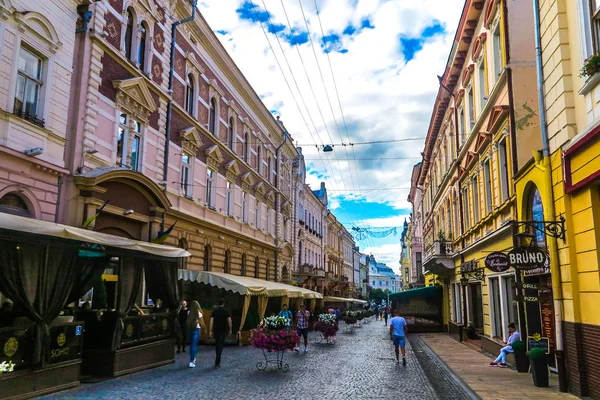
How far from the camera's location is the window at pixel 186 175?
21.8 m

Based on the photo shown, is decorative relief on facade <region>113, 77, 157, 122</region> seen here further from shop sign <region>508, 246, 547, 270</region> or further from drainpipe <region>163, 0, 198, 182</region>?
shop sign <region>508, 246, 547, 270</region>

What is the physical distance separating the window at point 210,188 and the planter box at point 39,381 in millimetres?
14526

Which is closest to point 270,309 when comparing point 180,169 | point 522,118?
point 180,169

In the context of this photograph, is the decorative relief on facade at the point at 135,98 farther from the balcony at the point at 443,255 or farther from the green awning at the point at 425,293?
the green awning at the point at 425,293

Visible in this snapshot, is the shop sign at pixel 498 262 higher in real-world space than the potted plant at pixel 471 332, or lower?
higher

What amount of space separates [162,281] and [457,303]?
16.6 m

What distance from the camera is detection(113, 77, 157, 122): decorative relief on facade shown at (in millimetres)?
16562

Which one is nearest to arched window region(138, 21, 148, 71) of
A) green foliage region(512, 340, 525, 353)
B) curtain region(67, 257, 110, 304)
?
curtain region(67, 257, 110, 304)

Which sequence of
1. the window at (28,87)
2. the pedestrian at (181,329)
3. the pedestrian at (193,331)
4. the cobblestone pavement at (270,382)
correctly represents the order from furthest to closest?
1. the pedestrian at (181,329)
2. the pedestrian at (193,331)
3. the window at (28,87)
4. the cobblestone pavement at (270,382)

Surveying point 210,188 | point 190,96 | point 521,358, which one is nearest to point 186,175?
point 210,188

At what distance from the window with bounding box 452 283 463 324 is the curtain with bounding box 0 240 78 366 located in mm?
19085

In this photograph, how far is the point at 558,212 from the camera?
33.7ft

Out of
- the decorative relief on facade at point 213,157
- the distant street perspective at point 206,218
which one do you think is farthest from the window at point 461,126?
the decorative relief on facade at point 213,157

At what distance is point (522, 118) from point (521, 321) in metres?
5.27
